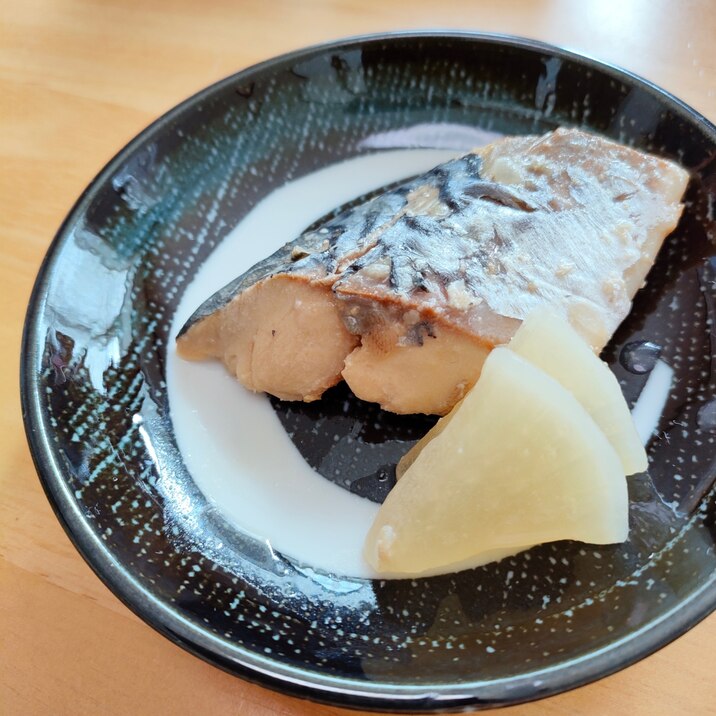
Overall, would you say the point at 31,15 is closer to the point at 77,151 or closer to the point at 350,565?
the point at 77,151

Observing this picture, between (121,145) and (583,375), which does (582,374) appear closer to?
(583,375)

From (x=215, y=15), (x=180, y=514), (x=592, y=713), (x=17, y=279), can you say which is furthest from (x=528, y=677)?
(x=215, y=15)

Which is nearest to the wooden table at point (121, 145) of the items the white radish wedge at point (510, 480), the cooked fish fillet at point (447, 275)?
the white radish wedge at point (510, 480)

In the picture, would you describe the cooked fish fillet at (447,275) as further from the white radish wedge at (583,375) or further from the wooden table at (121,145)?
the wooden table at (121,145)

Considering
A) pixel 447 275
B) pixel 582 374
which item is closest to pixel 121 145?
pixel 447 275

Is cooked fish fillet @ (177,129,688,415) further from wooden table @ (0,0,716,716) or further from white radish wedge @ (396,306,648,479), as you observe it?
wooden table @ (0,0,716,716)

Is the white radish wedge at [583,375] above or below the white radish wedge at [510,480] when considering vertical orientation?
above
